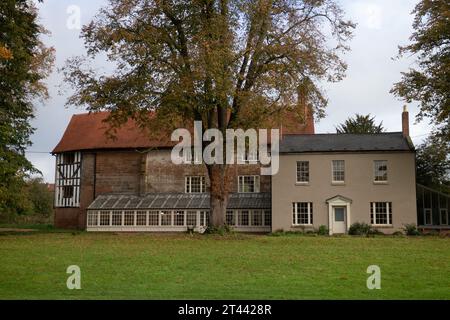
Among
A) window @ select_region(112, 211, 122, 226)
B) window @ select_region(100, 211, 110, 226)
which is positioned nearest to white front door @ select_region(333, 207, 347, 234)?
window @ select_region(112, 211, 122, 226)

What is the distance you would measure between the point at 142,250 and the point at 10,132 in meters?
12.8

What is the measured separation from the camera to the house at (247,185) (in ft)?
128

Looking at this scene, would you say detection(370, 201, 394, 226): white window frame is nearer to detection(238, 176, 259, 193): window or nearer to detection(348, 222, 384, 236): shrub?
detection(348, 222, 384, 236): shrub

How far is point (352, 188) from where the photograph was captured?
39.6 metres

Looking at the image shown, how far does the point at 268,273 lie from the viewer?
559 inches

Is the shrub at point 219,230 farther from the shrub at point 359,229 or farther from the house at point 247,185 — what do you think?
the shrub at point 359,229

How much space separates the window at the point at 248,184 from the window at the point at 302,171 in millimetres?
5524

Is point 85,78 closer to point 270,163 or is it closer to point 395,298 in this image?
point 270,163

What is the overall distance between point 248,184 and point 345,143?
343 inches

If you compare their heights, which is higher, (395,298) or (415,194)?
(415,194)

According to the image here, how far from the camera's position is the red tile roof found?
157 feet

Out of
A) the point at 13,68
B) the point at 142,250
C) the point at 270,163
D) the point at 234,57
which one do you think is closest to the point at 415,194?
the point at 270,163

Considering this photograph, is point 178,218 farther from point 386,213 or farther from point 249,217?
point 386,213

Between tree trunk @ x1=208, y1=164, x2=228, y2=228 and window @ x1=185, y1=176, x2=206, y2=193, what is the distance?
1505 centimetres
